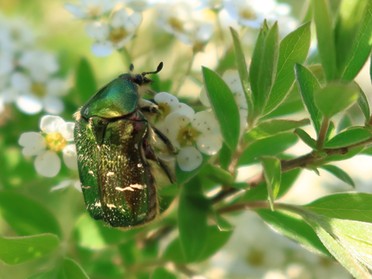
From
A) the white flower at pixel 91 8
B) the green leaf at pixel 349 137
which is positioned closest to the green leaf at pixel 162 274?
the green leaf at pixel 349 137

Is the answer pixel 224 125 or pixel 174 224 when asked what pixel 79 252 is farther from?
pixel 224 125

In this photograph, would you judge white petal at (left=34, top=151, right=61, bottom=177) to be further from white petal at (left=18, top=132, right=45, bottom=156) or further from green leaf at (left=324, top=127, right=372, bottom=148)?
green leaf at (left=324, top=127, right=372, bottom=148)

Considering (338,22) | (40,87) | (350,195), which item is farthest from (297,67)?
(40,87)

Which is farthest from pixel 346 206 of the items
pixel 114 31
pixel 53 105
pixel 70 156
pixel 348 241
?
pixel 53 105

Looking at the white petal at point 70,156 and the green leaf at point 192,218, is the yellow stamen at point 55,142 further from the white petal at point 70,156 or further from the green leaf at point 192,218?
the green leaf at point 192,218

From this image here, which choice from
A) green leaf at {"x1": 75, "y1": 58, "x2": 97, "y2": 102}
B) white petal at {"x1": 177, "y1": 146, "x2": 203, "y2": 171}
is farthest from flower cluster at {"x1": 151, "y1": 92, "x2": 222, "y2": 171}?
green leaf at {"x1": 75, "y1": 58, "x2": 97, "y2": 102}

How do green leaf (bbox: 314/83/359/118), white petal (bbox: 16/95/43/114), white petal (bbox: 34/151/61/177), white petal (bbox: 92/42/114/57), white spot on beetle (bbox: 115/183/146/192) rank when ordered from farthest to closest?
white petal (bbox: 16/95/43/114)
white petal (bbox: 92/42/114/57)
white petal (bbox: 34/151/61/177)
white spot on beetle (bbox: 115/183/146/192)
green leaf (bbox: 314/83/359/118)

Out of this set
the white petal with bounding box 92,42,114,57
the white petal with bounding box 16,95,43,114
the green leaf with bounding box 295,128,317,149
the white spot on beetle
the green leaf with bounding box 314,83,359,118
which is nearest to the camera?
the green leaf with bounding box 314,83,359,118

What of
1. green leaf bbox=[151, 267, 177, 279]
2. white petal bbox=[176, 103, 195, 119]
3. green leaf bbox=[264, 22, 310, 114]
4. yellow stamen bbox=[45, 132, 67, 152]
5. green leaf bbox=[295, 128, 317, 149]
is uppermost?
green leaf bbox=[264, 22, 310, 114]

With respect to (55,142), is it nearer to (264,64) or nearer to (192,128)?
(192,128)
